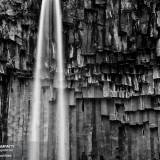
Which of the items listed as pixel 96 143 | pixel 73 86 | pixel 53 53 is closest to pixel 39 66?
pixel 53 53

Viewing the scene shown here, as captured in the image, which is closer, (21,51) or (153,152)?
(153,152)

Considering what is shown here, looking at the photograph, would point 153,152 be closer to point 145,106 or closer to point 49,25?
point 145,106

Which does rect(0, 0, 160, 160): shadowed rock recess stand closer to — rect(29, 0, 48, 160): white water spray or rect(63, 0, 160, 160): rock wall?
rect(63, 0, 160, 160): rock wall

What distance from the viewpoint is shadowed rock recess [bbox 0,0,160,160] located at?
17.0 metres

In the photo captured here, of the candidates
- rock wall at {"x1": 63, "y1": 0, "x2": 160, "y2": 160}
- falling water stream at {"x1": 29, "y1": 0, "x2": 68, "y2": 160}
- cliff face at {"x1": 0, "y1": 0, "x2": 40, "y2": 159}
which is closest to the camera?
rock wall at {"x1": 63, "y1": 0, "x2": 160, "y2": 160}

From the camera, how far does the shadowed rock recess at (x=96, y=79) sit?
16984 mm

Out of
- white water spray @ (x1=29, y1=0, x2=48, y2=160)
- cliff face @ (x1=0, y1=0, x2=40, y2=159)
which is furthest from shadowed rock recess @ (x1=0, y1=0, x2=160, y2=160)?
white water spray @ (x1=29, y1=0, x2=48, y2=160)

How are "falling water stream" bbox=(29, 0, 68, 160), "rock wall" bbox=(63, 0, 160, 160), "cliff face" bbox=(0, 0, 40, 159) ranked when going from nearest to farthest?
"rock wall" bbox=(63, 0, 160, 160), "cliff face" bbox=(0, 0, 40, 159), "falling water stream" bbox=(29, 0, 68, 160)

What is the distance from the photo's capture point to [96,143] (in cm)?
1739

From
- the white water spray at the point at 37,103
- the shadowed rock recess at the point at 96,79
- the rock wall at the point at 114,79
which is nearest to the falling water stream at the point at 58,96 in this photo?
the white water spray at the point at 37,103

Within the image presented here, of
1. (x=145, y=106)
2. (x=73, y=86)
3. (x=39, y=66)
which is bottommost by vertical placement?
(x=145, y=106)

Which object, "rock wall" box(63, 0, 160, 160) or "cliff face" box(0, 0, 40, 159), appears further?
"cliff face" box(0, 0, 40, 159)

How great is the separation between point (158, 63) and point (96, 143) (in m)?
5.68

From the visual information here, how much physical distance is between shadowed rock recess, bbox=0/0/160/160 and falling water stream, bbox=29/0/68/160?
296 mm
